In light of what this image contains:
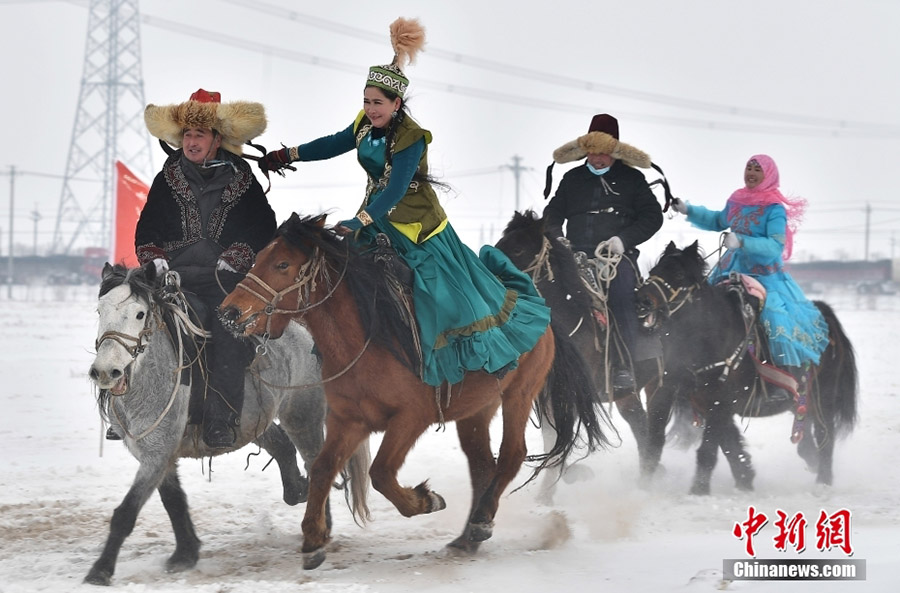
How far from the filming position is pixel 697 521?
7273 millimetres

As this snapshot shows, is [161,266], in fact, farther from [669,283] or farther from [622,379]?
[669,283]

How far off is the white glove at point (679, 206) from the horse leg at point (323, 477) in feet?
14.2

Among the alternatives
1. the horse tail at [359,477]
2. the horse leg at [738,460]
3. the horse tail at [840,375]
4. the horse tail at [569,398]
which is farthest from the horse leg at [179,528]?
the horse tail at [840,375]

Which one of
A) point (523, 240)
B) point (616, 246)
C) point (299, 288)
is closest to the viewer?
point (299, 288)

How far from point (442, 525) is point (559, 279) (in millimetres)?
1949

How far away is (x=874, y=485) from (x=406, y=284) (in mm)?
4982

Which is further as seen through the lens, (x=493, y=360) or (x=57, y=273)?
(x=57, y=273)

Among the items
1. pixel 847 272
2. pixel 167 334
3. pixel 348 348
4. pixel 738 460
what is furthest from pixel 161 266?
pixel 847 272

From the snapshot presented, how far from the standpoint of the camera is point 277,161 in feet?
20.4

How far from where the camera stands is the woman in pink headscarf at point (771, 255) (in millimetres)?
8891

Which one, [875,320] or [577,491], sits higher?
[875,320]

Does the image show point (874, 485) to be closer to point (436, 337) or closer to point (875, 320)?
point (436, 337)

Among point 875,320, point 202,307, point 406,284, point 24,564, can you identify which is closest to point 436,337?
point 406,284

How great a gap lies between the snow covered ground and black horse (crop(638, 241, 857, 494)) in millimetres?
354
